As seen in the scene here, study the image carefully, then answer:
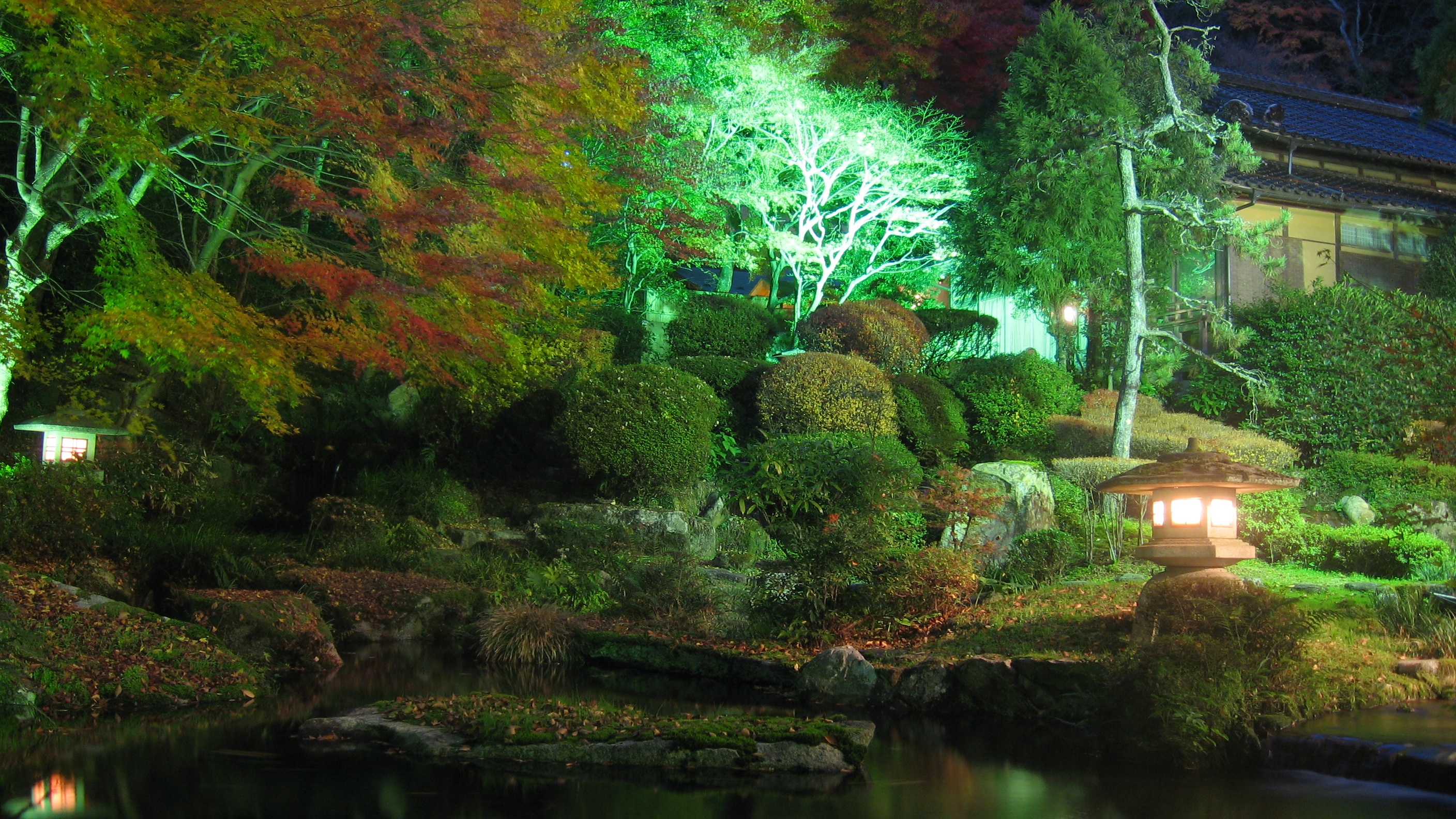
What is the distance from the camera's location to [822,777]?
594cm

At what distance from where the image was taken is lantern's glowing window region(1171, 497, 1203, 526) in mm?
8000

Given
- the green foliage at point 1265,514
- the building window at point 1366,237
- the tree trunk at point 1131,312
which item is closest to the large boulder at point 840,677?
the green foliage at point 1265,514

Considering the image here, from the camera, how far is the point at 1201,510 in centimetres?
799

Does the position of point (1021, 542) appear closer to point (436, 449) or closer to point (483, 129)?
point (483, 129)

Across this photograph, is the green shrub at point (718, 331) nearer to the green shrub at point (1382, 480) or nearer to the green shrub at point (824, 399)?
the green shrub at point (824, 399)

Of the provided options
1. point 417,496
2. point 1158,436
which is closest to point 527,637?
point 417,496

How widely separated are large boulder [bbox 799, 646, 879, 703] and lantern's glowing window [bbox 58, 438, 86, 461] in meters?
8.18

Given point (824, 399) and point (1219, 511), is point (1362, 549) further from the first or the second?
point (824, 399)

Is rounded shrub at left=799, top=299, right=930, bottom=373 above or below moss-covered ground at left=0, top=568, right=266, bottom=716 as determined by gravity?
above

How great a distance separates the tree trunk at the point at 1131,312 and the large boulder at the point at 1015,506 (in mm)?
2074

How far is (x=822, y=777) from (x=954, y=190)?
1466 cm

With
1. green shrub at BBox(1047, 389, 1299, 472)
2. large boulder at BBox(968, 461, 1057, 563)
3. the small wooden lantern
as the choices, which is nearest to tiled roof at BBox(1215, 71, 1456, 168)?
green shrub at BBox(1047, 389, 1299, 472)

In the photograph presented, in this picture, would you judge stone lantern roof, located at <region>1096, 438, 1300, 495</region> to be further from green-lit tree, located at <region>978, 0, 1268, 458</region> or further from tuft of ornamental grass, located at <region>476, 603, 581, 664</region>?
green-lit tree, located at <region>978, 0, 1268, 458</region>

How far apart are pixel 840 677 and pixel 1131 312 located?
945 cm
